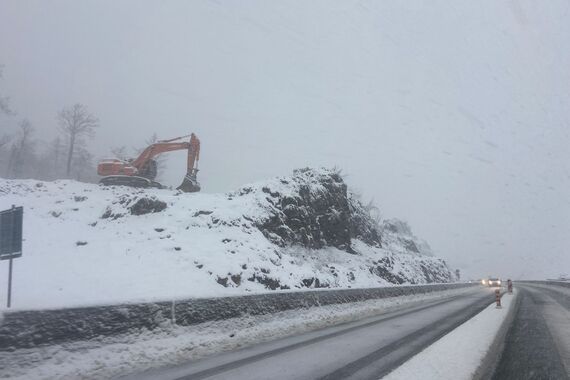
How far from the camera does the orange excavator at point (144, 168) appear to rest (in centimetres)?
3753

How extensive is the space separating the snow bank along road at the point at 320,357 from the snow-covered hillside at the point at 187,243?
7.87 ft

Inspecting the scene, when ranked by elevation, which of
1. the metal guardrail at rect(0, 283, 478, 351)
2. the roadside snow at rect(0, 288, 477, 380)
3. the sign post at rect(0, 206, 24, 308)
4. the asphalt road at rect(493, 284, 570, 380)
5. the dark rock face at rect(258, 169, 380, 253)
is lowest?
the asphalt road at rect(493, 284, 570, 380)

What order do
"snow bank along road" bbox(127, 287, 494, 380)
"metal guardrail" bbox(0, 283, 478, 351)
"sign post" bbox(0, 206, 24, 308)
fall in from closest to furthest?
"metal guardrail" bbox(0, 283, 478, 351), "snow bank along road" bbox(127, 287, 494, 380), "sign post" bbox(0, 206, 24, 308)

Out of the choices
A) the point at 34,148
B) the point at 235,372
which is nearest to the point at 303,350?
the point at 235,372

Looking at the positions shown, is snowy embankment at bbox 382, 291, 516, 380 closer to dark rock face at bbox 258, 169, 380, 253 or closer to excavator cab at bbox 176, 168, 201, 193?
dark rock face at bbox 258, 169, 380, 253

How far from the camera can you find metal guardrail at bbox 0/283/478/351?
18.3ft

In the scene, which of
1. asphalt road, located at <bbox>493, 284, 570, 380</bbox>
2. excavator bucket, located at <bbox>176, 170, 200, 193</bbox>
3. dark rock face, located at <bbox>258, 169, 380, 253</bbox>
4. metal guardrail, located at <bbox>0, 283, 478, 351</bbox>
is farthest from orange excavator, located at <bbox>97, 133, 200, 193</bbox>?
asphalt road, located at <bbox>493, 284, 570, 380</bbox>

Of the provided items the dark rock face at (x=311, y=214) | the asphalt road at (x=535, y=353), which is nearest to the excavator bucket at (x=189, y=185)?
the dark rock face at (x=311, y=214)

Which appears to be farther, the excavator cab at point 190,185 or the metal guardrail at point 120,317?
the excavator cab at point 190,185

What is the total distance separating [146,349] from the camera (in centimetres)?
742

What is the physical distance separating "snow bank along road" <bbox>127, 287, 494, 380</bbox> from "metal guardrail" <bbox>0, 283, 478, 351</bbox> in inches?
37.0

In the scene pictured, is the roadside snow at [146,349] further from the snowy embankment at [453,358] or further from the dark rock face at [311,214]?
the dark rock face at [311,214]

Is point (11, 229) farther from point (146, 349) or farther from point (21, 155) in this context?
point (21, 155)

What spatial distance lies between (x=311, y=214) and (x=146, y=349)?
90.6 ft
